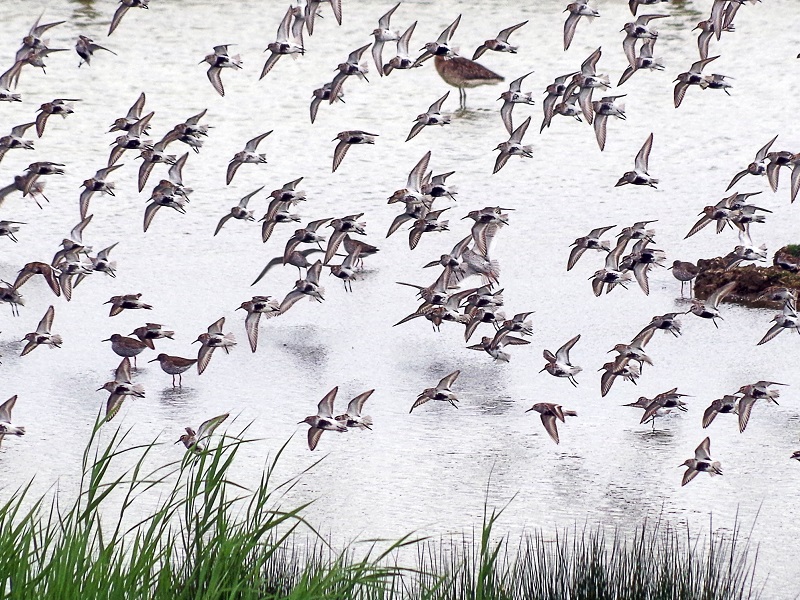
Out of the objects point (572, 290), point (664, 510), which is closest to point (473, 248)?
point (572, 290)

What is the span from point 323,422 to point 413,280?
472cm

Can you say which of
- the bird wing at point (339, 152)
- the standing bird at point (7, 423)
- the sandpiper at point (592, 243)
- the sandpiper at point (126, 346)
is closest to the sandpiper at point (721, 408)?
the sandpiper at point (592, 243)

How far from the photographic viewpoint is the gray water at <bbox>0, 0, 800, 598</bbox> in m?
10.6

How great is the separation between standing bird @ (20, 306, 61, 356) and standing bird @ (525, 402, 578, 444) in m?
4.47

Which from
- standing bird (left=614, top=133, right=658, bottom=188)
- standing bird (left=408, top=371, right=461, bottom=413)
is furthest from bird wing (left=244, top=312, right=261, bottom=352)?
standing bird (left=614, top=133, right=658, bottom=188)

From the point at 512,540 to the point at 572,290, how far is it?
628 cm

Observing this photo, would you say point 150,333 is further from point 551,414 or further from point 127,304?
point 551,414

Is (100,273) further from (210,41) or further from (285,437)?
(210,41)

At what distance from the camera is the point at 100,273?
53.1ft

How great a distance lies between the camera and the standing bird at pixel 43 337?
13.1 m

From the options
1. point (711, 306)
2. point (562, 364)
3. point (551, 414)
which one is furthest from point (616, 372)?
point (711, 306)

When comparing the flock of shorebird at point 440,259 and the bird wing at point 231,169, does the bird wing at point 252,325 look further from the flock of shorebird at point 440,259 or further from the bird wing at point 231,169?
the bird wing at point 231,169

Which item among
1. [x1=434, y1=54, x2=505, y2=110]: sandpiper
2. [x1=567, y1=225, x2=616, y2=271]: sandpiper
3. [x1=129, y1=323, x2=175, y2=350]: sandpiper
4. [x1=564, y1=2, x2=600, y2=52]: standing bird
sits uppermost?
[x1=434, y1=54, x2=505, y2=110]: sandpiper

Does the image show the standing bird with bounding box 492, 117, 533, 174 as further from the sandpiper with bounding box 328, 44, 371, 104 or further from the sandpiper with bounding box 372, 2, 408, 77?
the sandpiper with bounding box 328, 44, 371, 104
